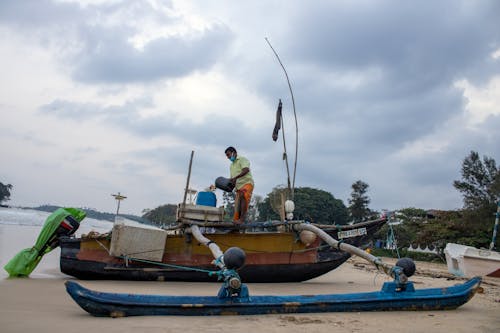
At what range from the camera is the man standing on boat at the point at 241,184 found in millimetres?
7922

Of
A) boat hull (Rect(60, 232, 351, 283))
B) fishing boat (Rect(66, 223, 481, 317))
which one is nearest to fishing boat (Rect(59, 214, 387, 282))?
boat hull (Rect(60, 232, 351, 283))

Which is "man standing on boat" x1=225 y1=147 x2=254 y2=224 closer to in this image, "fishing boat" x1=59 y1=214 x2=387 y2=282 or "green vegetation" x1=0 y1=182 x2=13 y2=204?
"fishing boat" x1=59 y1=214 x2=387 y2=282

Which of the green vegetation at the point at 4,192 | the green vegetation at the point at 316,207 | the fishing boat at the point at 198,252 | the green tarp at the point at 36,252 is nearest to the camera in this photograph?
the green tarp at the point at 36,252

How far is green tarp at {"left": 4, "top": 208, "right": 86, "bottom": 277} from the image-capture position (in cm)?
714

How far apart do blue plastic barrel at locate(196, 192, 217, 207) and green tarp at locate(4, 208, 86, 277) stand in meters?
2.35

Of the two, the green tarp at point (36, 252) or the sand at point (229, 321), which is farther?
the green tarp at point (36, 252)

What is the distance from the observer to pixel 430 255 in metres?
24.5

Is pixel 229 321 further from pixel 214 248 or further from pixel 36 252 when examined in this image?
pixel 36 252

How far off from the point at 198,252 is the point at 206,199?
102cm

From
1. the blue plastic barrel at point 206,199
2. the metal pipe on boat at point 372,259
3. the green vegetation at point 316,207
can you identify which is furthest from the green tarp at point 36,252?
the green vegetation at point 316,207

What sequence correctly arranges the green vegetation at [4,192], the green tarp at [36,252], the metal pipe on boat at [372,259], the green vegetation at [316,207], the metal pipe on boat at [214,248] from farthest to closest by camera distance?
the green vegetation at [4,192] < the green vegetation at [316,207] < the green tarp at [36,252] < the metal pipe on boat at [372,259] < the metal pipe on boat at [214,248]

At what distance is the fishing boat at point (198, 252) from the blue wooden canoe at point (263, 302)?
2.76m

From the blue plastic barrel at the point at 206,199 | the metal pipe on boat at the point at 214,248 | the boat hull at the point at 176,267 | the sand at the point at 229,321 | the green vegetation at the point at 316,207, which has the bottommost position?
the sand at the point at 229,321

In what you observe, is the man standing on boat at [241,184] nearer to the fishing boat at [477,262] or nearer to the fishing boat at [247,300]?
the fishing boat at [247,300]
